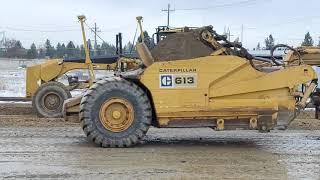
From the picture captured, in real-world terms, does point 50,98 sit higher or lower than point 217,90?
lower

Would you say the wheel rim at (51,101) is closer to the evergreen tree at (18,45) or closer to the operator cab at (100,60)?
the operator cab at (100,60)

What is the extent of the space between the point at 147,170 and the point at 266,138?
3831 millimetres

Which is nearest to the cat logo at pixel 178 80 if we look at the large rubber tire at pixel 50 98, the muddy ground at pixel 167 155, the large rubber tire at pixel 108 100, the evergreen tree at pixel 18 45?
the large rubber tire at pixel 108 100

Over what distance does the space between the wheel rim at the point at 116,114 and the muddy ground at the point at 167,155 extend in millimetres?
413

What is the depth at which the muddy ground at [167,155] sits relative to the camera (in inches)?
308

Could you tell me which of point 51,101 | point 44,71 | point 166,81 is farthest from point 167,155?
point 44,71

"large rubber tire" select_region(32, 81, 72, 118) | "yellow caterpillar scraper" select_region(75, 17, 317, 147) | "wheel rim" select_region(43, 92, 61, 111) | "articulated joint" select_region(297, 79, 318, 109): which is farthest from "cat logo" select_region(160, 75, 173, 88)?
"wheel rim" select_region(43, 92, 61, 111)

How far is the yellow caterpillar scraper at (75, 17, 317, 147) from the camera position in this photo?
9898mm

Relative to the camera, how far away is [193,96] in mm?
9930

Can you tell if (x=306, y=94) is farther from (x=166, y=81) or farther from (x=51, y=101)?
(x=51, y=101)

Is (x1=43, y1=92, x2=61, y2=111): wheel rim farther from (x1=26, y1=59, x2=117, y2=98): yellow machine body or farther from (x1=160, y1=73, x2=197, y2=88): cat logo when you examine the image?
(x1=160, y1=73, x2=197, y2=88): cat logo

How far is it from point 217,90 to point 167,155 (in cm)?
150

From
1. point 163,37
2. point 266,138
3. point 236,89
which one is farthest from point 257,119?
point 163,37

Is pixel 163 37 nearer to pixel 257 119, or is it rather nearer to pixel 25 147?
pixel 257 119
